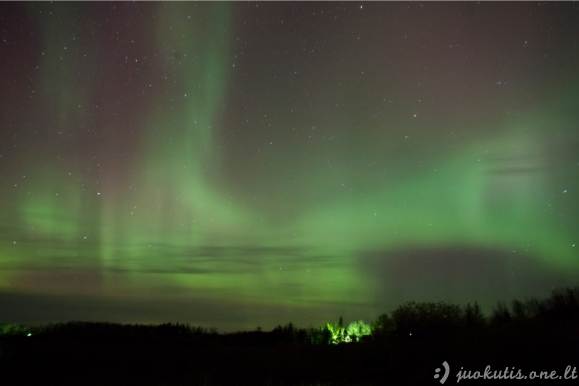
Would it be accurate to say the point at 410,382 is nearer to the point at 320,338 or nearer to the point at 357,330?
the point at 320,338

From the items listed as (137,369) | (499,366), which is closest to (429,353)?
(499,366)

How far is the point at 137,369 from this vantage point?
2242cm

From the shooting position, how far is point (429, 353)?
2516cm

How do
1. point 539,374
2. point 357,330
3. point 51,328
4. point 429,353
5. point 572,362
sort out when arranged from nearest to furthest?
point 539,374 < point 572,362 < point 429,353 < point 51,328 < point 357,330

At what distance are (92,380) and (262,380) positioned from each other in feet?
21.4

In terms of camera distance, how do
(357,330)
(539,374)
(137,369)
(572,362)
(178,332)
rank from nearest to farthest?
(539,374) → (572,362) → (137,369) → (357,330) → (178,332)

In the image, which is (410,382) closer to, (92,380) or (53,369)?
(92,380)

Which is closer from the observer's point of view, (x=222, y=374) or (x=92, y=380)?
(x=92, y=380)

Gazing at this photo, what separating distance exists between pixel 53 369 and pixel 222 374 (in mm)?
7553

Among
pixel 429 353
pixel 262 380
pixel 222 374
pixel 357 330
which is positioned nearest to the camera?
pixel 262 380

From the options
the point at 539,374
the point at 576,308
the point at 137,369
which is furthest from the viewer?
the point at 576,308

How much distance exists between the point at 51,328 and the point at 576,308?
63216mm

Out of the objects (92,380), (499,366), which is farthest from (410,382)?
(92,380)

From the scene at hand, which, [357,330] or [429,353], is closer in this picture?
[429,353]
